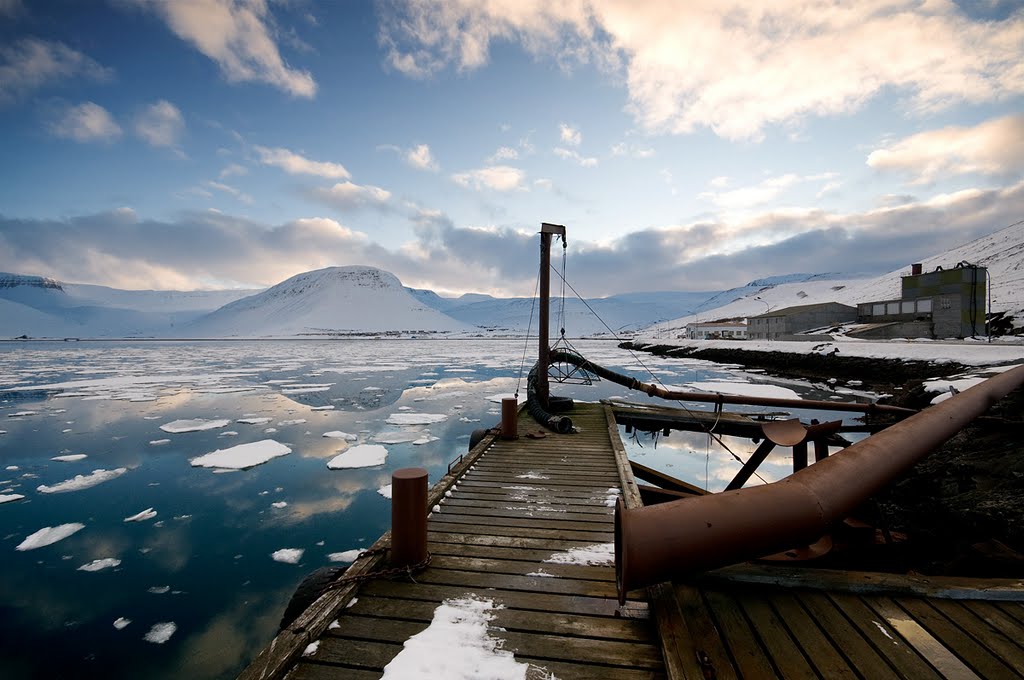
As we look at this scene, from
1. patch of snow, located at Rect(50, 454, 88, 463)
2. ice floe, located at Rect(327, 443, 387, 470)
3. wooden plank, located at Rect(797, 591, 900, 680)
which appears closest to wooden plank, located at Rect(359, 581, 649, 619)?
wooden plank, located at Rect(797, 591, 900, 680)

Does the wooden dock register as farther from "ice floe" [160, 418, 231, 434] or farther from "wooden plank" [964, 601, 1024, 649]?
"ice floe" [160, 418, 231, 434]

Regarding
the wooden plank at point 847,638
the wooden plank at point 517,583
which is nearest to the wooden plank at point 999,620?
the wooden plank at point 847,638

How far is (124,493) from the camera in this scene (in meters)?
9.08

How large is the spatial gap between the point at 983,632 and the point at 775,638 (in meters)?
1.40

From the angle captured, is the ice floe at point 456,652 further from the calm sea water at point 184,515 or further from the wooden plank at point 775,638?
the calm sea water at point 184,515

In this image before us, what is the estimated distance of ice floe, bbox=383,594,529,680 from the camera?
2945 mm

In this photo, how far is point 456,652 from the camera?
3.13 meters

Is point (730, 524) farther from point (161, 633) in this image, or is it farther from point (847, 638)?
point (161, 633)

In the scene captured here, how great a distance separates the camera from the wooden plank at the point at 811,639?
8.92ft

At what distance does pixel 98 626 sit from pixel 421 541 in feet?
14.4

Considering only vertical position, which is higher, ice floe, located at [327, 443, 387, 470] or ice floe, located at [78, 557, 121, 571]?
ice floe, located at [327, 443, 387, 470]

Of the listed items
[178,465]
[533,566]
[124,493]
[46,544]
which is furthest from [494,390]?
[533,566]

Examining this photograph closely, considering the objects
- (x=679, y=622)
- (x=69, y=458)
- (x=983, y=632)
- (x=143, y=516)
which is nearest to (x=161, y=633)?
(x=143, y=516)

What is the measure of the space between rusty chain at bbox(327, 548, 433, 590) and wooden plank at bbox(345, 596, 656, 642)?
0.58 ft
